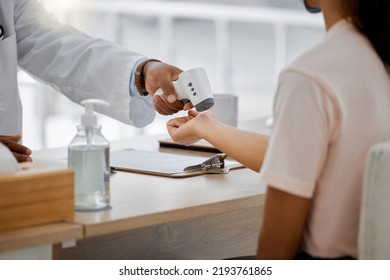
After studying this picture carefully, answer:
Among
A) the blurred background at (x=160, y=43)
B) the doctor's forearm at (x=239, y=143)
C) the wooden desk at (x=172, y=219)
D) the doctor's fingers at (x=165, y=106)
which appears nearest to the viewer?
the wooden desk at (x=172, y=219)

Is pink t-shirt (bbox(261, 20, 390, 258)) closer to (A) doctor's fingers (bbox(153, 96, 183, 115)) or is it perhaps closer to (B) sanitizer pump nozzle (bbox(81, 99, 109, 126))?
(B) sanitizer pump nozzle (bbox(81, 99, 109, 126))

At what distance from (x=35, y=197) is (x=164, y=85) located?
0.79m

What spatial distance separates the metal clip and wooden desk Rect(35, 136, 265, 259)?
0.10 ft

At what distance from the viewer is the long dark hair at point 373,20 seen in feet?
4.26

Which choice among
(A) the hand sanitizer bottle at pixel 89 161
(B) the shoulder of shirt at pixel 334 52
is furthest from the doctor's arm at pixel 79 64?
(B) the shoulder of shirt at pixel 334 52

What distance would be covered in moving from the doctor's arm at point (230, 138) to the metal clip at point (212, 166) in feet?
0.24

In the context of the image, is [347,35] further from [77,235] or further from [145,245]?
[145,245]

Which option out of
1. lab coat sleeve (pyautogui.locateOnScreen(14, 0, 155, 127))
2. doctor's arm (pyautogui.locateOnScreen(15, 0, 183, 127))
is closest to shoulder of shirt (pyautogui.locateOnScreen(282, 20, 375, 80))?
doctor's arm (pyautogui.locateOnScreen(15, 0, 183, 127))

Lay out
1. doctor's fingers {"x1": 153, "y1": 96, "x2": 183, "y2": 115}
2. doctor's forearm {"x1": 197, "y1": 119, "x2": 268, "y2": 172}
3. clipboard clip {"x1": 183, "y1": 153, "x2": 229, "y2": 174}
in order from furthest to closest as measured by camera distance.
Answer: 1. doctor's fingers {"x1": 153, "y1": 96, "x2": 183, "y2": 115}
2. clipboard clip {"x1": 183, "y1": 153, "x2": 229, "y2": 174}
3. doctor's forearm {"x1": 197, "y1": 119, "x2": 268, "y2": 172}

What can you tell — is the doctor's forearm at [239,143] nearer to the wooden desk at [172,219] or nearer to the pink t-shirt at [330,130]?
the wooden desk at [172,219]

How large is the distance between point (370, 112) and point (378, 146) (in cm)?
9

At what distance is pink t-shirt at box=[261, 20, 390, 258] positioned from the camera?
125cm

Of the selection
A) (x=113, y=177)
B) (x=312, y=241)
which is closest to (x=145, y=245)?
(x=113, y=177)
